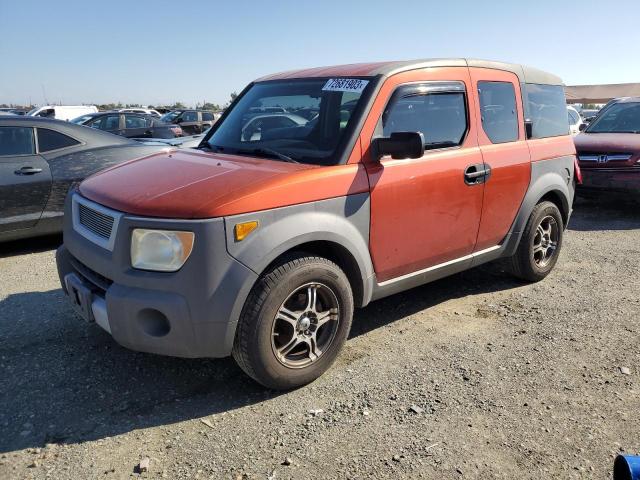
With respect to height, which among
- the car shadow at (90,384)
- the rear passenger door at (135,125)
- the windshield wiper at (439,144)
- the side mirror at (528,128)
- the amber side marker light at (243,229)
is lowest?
the car shadow at (90,384)

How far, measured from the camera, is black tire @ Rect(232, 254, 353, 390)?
282 cm

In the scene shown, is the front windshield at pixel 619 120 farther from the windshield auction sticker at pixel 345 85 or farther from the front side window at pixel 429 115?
the windshield auction sticker at pixel 345 85

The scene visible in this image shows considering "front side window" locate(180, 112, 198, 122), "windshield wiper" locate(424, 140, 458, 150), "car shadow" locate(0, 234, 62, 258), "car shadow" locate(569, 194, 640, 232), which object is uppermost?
"windshield wiper" locate(424, 140, 458, 150)

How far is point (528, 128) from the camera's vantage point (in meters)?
4.48

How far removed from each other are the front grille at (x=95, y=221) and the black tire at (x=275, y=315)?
34.8 inches

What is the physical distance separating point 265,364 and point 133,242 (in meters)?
0.97

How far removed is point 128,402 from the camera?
9.82ft

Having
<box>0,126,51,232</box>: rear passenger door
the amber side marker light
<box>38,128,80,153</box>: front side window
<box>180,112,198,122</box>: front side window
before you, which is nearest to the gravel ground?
the amber side marker light

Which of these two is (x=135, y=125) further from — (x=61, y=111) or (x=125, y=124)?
(x=61, y=111)

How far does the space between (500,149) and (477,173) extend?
1.38 ft

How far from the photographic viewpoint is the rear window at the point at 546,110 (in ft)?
15.0

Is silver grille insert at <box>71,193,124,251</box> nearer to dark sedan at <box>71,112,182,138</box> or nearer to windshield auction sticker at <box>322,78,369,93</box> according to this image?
windshield auction sticker at <box>322,78,369,93</box>

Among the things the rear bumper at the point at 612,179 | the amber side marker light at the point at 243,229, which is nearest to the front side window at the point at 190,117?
the rear bumper at the point at 612,179

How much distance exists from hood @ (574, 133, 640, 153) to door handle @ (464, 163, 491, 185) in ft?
16.0
